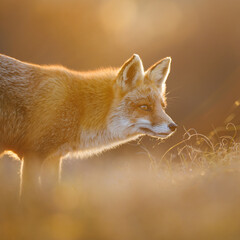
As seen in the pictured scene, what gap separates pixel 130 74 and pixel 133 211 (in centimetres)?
239

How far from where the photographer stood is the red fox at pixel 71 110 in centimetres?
372

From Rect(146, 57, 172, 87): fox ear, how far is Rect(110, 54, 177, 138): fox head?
0.20m

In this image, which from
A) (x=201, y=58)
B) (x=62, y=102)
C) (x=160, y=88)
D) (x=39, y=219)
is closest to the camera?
(x=39, y=219)

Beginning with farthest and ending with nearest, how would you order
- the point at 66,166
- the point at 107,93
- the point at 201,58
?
the point at 201,58
the point at 66,166
the point at 107,93

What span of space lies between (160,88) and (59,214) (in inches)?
110

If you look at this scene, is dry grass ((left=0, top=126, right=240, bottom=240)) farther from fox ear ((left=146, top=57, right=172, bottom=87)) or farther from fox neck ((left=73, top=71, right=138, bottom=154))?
fox ear ((left=146, top=57, right=172, bottom=87))

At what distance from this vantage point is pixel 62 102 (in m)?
3.88

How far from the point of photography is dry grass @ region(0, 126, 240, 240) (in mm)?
1988

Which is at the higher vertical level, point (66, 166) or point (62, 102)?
point (66, 166)

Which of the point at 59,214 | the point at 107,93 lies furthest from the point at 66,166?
the point at 59,214

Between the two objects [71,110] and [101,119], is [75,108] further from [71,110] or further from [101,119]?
[101,119]

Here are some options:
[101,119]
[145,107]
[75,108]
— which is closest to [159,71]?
[145,107]

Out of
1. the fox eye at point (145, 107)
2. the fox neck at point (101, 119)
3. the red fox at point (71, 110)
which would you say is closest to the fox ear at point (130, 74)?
the red fox at point (71, 110)

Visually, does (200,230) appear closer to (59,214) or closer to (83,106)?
(59,214)
